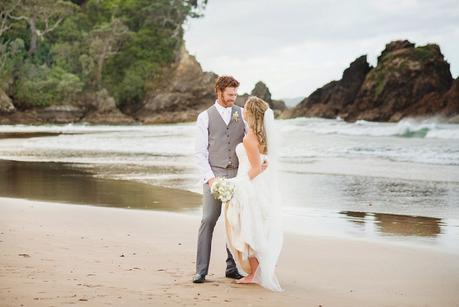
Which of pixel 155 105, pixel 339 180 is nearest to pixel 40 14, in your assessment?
pixel 155 105

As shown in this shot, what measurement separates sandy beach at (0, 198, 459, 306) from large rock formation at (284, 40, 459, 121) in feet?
149

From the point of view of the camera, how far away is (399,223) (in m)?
8.57

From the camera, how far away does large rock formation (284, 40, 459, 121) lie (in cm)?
5447

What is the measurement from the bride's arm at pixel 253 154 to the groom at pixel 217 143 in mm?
191

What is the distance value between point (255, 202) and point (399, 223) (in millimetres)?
3893

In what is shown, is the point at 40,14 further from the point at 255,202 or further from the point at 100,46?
the point at 255,202

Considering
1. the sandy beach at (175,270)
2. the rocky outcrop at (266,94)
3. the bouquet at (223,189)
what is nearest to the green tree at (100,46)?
the rocky outcrop at (266,94)

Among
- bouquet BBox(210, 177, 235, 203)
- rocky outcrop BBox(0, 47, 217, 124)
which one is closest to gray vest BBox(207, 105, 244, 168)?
bouquet BBox(210, 177, 235, 203)

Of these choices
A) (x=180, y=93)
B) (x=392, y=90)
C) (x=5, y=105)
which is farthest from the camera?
(x=180, y=93)

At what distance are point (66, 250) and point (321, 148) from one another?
18.2 meters

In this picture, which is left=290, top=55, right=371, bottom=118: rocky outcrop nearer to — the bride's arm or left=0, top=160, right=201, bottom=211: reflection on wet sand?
left=0, top=160, right=201, bottom=211: reflection on wet sand

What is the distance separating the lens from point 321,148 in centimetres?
2380

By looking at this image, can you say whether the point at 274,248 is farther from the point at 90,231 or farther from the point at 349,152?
the point at 349,152

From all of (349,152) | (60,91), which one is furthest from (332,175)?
(60,91)
